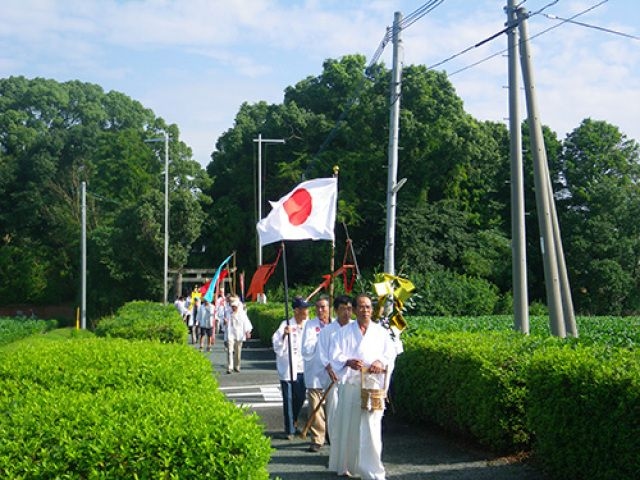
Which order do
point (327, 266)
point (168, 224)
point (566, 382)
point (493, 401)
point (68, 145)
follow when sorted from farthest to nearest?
point (68, 145) < point (168, 224) < point (327, 266) < point (493, 401) < point (566, 382)

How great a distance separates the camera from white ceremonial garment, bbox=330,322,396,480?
8.87 meters

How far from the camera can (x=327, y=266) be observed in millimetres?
46750

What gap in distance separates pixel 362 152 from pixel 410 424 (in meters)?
36.3

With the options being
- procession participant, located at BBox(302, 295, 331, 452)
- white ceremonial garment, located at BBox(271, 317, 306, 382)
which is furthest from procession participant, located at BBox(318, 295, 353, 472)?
white ceremonial garment, located at BBox(271, 317, 306, 382)

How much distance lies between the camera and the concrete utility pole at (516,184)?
15.9 meters

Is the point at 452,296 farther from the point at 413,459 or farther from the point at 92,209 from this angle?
the point at 92,209

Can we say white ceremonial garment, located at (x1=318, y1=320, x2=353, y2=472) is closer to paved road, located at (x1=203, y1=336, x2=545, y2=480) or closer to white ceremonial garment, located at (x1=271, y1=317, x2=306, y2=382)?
paved road, located at (x1=203, y1=336, x2=545, y2=480)

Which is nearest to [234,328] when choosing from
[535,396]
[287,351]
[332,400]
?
[287,351]

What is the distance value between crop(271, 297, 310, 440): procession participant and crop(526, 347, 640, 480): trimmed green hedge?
4112 millimetres

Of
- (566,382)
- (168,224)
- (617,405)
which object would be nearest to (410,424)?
(566,382)

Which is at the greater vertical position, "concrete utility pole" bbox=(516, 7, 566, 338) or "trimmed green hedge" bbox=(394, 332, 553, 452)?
"concrete utility pole" bbox=(516, 7, 566, 338)

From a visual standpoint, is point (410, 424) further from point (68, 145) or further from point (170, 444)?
point (68, 145)

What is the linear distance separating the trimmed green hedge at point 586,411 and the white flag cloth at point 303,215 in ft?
14.8

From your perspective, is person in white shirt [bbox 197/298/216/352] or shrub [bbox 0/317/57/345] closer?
person in white shirt [bbox 197/298/216/352]
